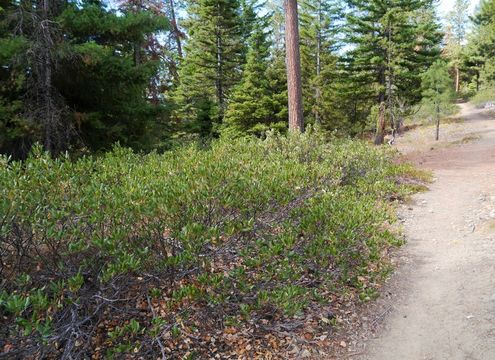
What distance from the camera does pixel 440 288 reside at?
14.5 feet

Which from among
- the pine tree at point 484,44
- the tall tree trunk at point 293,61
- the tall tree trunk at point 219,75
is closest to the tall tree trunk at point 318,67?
the tall tree trunk at point 219,75

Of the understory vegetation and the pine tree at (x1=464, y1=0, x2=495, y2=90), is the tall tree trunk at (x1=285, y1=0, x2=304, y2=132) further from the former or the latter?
the pine tree at (x1=464, y1=0, x2=495, y2=90)

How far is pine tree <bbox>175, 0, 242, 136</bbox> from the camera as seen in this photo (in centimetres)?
1981

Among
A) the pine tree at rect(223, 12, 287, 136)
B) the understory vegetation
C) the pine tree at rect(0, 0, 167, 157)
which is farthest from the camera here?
the pine tree at rect(223, 12, 287, 136)

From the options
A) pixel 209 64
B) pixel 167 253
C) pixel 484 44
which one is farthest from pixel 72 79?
pixel 484 44

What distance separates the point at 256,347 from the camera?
11.6ft

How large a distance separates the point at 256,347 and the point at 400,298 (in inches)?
76.2

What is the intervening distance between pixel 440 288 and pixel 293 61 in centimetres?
712

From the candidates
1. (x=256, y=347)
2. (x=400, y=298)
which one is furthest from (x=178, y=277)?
(x=400, y=298)

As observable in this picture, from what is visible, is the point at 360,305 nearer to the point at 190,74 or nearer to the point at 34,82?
the point at 34,82

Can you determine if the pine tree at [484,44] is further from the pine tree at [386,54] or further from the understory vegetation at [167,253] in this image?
the understory vegetation at [167,253]

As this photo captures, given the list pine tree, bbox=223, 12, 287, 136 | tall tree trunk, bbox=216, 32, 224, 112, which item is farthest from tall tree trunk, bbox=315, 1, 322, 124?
tall tree trunk, bbox=216, 32, 224, 112

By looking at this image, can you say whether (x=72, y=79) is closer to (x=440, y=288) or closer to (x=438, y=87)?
(x=440, y=288)

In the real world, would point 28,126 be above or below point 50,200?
above
